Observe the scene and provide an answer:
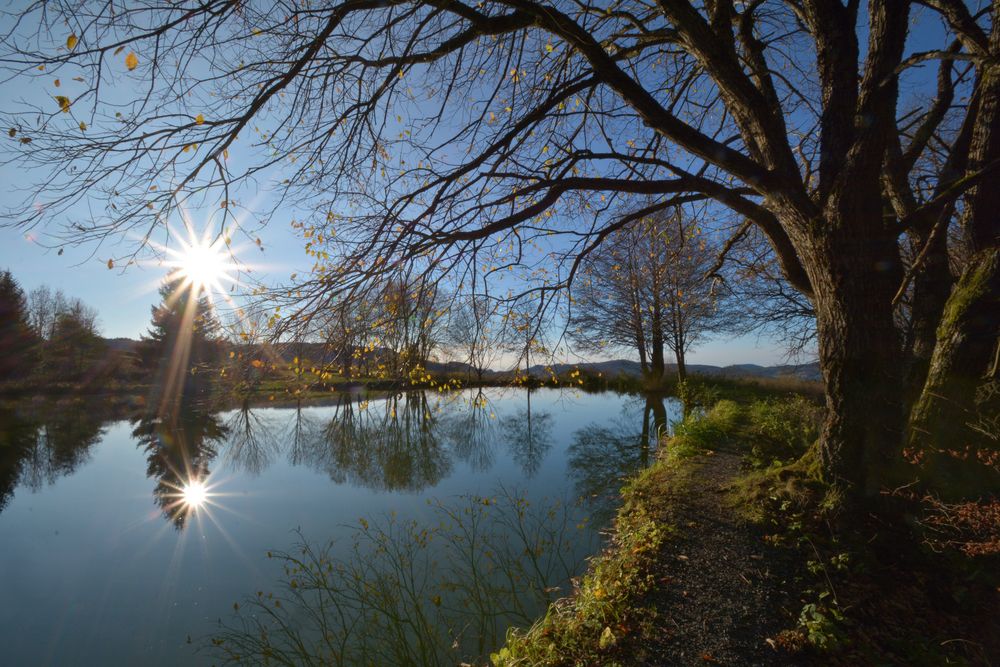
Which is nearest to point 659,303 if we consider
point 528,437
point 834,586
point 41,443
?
point 528,437

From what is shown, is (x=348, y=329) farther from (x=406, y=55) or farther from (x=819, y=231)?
(x=819, y=231)

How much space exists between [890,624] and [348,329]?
400 centimetres

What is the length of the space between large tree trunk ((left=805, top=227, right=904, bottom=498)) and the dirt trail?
949 mm

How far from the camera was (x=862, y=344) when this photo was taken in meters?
3.22

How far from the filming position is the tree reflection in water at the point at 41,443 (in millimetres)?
9236

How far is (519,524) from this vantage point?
5582 millimetres

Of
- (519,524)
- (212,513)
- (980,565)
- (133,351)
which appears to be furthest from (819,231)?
(133,351)

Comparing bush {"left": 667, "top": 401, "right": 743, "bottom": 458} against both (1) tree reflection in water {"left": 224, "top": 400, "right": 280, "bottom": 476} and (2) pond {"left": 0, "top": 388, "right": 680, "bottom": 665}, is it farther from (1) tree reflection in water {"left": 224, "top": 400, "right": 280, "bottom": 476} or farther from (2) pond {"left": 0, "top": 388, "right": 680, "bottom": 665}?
(1) tree reflection in water {"left": 224, "top": 400, "right": 280, "bottom": 476}

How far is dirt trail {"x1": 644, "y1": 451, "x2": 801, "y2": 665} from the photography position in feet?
7.89

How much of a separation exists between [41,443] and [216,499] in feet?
30.8

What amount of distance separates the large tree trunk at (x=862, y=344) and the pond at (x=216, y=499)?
277 centimetres

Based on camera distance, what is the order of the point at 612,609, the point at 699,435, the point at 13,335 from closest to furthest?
1. the point at 612,609
2. the point at 699,435
3. the point at 13,335

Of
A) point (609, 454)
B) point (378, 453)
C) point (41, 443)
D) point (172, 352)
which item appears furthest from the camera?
point (172, 352)

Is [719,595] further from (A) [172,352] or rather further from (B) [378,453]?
(A) [172,352]
